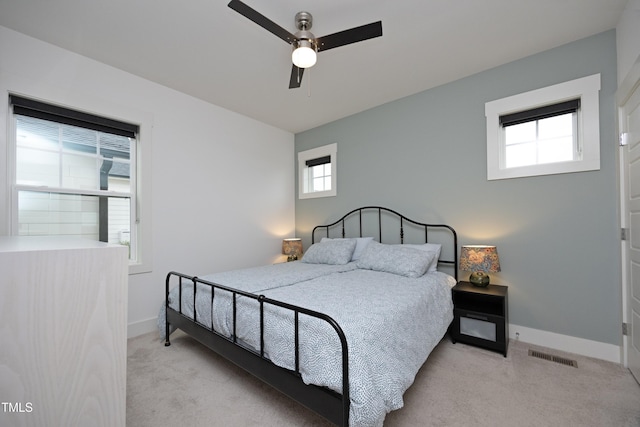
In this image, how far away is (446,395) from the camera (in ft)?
6.02

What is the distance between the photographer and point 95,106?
8.68 ft

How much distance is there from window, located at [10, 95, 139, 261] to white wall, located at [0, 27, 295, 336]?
128mm

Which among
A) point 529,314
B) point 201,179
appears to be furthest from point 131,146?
point 529,314

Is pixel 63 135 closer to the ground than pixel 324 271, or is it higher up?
higher up

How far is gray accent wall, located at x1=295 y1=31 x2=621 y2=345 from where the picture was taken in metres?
2.30

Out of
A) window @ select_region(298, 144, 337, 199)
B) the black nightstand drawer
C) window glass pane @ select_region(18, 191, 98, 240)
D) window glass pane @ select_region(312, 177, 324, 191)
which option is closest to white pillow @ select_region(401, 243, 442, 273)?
the black nightstand drawer

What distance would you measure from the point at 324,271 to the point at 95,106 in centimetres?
272

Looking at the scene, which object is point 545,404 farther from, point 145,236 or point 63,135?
point 63,135

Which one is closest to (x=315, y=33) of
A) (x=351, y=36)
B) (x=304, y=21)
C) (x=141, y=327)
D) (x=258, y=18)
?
(x=304, y=21)

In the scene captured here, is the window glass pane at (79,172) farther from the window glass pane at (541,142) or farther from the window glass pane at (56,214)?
the window glass pane at (541,142)

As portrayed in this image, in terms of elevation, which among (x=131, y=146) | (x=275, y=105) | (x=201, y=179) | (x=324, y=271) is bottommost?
(x=324, y=271)

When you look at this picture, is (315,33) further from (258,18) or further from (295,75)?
(258,18)

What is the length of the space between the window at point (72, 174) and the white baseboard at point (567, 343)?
12.9 feet

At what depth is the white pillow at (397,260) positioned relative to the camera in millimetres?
2646
